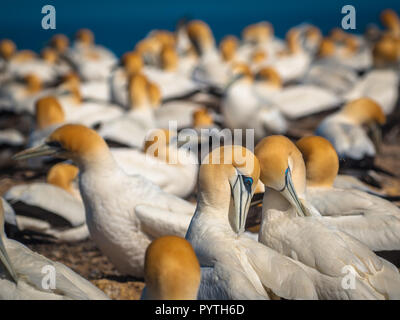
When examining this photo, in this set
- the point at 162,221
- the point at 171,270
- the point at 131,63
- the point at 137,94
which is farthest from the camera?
the point at 131,63

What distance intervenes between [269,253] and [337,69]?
31.6 ft

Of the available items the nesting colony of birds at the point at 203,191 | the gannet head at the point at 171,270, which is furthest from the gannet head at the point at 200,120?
the gannet head at the point at 171,270

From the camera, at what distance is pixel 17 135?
27.4ft

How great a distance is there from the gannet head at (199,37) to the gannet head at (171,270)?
430 inches

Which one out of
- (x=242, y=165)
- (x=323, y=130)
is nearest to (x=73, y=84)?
(x=323, y=130)

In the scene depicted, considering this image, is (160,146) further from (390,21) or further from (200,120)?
(390,21)

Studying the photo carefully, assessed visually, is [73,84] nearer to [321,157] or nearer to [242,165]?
[321,157]

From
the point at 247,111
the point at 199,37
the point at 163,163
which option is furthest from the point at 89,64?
the point at 163,163

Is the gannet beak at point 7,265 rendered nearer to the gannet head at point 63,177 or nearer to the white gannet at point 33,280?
the white gannet at point 33,280

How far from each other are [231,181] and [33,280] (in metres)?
1.10

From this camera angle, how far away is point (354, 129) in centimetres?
651

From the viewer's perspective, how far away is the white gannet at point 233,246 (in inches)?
112

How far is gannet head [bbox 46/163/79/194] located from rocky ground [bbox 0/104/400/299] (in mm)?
667

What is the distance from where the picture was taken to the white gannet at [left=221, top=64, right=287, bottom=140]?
8.39 metres
